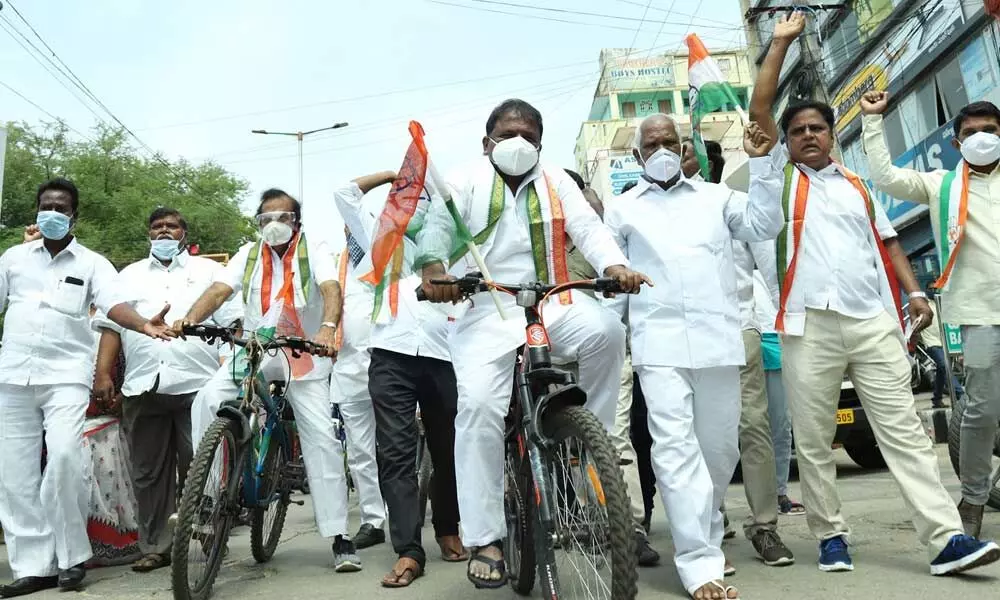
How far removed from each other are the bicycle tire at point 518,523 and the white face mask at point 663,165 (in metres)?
1.45

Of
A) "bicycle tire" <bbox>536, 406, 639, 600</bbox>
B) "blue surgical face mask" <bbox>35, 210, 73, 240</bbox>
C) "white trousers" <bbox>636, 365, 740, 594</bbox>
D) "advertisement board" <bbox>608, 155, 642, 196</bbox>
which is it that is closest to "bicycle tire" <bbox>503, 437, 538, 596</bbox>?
"bicycle tire" <bbox>536, 406, 639, 600</bbox>

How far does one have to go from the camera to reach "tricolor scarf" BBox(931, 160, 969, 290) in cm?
480

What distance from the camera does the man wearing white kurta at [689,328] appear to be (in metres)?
3.99

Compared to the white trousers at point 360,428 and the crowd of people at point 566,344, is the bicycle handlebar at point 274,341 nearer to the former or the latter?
the crowd of people at point 566,344

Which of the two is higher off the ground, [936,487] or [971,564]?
[936,487]

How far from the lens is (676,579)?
14.5 feet

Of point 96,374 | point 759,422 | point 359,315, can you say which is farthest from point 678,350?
point 96,374

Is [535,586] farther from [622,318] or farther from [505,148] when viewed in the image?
[505,148]

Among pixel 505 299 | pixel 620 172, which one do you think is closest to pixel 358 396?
pixel 505 299

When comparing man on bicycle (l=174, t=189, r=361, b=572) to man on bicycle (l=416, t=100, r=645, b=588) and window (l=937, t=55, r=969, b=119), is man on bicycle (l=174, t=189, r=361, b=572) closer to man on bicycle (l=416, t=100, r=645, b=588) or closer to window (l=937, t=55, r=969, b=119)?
man on bicycle (l=416, t=100, r=645, b=588)

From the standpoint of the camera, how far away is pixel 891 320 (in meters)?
4.50

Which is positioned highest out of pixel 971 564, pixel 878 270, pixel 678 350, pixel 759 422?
pixel 878 270

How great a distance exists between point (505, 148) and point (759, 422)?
6.84 feet

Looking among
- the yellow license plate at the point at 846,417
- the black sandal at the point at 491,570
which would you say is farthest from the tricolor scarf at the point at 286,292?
the yellow license plate at the point at 846,417
